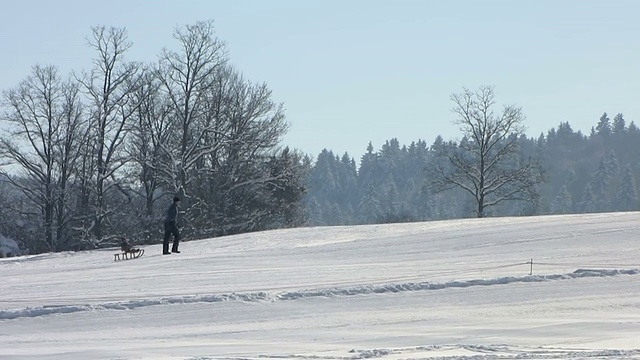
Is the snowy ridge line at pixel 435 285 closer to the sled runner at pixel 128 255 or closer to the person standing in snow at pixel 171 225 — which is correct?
the person standing in snow at pixel 171 225

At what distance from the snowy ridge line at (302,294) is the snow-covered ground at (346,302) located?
0.04 m

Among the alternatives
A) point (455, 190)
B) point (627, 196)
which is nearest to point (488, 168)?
point (627, 196)

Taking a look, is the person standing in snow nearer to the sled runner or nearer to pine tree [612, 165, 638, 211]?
the sled runner

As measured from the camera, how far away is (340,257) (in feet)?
85.0

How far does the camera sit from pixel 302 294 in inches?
730

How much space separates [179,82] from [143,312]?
43681 millimetres

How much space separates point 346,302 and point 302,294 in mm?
916

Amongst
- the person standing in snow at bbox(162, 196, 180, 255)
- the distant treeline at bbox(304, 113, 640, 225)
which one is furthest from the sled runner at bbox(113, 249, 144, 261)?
the distant treeline at bbox(304, 113, 640, 225)

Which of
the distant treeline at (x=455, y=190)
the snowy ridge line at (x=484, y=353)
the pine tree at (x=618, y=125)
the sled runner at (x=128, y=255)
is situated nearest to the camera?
the snowy ridge line at (x=484, y=353)

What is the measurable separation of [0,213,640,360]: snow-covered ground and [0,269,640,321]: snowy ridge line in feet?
0.12

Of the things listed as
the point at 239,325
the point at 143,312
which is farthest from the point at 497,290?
the point at 143,312

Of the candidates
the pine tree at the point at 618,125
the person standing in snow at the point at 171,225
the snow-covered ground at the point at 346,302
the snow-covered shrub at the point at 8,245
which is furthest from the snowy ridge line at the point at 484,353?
the pine tree at the point at 618,125

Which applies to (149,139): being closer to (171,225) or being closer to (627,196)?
(171,225)

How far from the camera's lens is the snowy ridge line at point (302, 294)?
57.2ft
